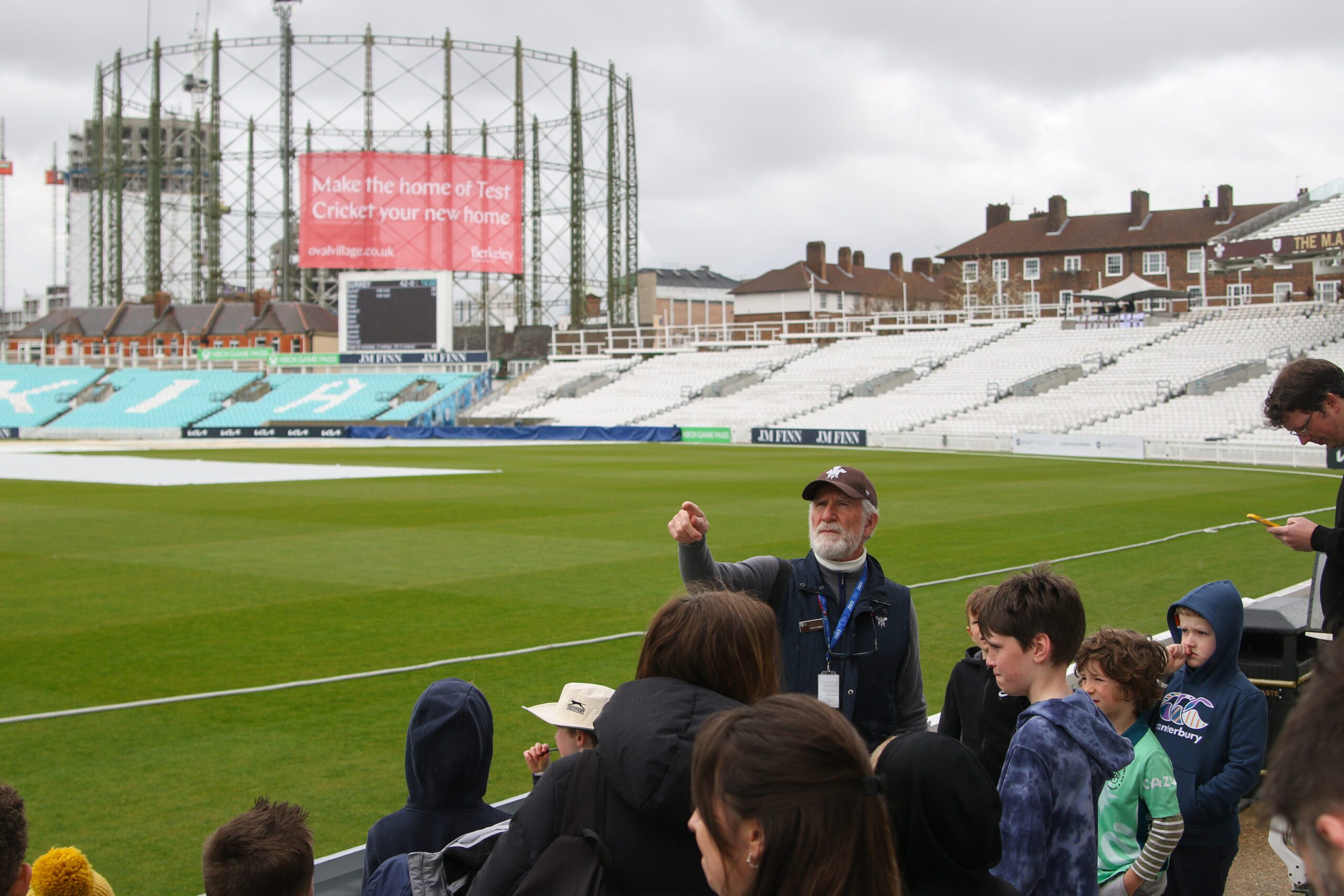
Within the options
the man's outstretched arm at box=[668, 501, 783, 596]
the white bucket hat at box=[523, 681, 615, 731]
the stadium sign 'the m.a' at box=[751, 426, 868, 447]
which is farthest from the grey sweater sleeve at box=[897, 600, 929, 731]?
the stadium sign 'the m.a' at box=[751, 426, 868, 447]

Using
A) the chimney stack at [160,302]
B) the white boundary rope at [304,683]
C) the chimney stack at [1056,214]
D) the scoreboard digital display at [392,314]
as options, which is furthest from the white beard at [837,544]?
the chimney stack at [1056,214]

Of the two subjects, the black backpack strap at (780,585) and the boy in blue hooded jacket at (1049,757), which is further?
the black backpack strap at (780,585)

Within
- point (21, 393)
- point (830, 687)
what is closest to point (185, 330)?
point (21, 393)

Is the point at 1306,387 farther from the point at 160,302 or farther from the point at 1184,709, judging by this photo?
the point at 160,302

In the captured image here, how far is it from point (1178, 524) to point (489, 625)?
496 inches

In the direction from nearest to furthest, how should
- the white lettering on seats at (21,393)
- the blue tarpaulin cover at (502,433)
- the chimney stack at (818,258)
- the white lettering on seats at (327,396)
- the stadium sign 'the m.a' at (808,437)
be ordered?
the stadium sign 'the m.a' at (808,437), the blue tarpaulin cover at (502,433), the white lettering on seats at (327,396), the white lettering on seats at (21,393), the chimney stack at (818,258)

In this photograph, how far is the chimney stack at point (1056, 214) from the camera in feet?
298

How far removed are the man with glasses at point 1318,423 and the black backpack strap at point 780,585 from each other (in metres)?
1.98

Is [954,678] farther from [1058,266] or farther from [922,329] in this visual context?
[1058,266]

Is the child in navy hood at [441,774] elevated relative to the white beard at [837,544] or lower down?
lower down

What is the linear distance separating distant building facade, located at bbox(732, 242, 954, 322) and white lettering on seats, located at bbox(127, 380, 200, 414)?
143 ft

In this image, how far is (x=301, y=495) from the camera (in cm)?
2455

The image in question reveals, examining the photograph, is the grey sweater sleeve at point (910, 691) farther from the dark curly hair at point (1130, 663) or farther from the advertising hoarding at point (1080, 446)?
the advertising hoarding at point (1080, 446)

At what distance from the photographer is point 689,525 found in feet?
14.3
